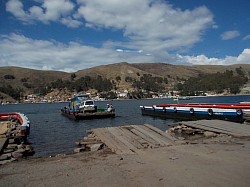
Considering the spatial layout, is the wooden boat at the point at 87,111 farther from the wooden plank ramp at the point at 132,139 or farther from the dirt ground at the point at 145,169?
the dirt ground at the point at 145,169

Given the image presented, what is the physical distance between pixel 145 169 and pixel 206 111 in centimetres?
2980

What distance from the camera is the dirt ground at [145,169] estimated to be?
8680mm

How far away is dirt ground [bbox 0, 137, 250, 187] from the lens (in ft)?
28.5

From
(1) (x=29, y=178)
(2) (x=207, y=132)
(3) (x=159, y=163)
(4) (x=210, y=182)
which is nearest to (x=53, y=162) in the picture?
(1) (x=29, y=178)

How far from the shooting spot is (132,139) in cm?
1633

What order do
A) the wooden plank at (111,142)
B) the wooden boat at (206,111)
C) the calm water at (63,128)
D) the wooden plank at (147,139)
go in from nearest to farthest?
1. the wooden plank at (111,142)
2. the wooden plank at (147,139)
3. the calm water at (63,128)
4. the wooden boat at (206,111)

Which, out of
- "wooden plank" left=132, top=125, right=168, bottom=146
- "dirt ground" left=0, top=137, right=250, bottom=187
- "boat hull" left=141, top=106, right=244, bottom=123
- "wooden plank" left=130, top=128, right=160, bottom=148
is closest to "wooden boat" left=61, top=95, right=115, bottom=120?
"boat hull" left=141, top=106, right=244, bottom=123

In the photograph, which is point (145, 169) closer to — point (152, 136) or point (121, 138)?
point (121, 138)

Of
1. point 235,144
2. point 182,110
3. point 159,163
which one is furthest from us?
point 182,110

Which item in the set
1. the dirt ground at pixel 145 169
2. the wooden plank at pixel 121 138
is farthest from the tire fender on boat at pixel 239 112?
the dirt ground at pixel 145 169

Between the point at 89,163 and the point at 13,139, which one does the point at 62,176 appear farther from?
the point at 13,139

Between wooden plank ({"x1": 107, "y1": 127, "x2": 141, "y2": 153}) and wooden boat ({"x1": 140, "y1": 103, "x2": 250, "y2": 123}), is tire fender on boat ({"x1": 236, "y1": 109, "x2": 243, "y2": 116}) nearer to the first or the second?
wooden boat ({"x1": 140, "y1": 103, "x2": 250, "y2": 123})

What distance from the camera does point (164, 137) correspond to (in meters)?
16.8

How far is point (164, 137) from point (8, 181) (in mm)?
9473
